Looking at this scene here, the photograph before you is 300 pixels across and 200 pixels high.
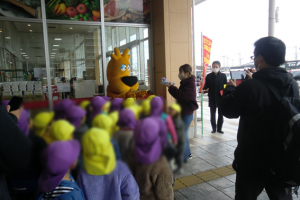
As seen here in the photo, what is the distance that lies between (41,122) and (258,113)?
1574 mm

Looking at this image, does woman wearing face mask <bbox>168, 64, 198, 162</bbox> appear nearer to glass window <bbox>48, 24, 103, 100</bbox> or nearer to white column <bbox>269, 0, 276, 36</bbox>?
white column <bbox>269, 0, 276, 36</bbox>

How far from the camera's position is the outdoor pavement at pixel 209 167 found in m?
2.77

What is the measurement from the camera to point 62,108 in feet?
1.79

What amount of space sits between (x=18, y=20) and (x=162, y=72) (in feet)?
10.6

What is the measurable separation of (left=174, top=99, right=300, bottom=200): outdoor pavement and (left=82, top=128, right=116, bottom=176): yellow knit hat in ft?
3.78

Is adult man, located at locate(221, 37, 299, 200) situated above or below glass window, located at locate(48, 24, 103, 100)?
below

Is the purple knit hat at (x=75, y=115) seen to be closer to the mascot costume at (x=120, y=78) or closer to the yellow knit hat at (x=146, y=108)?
the yellow knit hat at (x=146, y=108)

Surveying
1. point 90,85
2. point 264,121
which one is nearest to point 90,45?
point 90,85

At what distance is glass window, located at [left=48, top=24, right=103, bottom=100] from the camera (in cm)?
467

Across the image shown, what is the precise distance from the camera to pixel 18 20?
14.2ft

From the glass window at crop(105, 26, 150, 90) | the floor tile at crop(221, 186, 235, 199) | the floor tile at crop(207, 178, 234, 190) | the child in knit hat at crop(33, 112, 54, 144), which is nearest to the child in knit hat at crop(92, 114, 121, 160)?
the child in knit hat at crop(33, 112, 54, 144)

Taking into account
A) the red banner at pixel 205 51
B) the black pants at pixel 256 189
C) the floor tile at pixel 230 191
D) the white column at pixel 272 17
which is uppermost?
the white column at pixel 272 17

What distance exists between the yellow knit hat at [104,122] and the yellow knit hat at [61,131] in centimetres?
6

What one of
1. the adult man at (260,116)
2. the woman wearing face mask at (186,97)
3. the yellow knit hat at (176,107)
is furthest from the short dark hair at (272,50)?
the yellow knit hat at (176,107)
